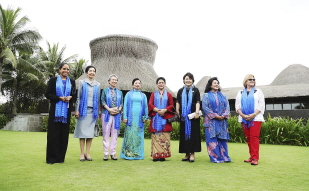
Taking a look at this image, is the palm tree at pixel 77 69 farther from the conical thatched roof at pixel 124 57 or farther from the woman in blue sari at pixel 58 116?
Result: the woman in blue sari at pixel 58 116

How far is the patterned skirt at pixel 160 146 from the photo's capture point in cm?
446

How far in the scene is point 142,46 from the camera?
1600 centimetres

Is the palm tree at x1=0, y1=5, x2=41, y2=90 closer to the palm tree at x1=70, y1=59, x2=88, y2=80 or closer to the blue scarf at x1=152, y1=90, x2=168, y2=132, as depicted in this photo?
the palm tree at x1=70, y1=59, x2=88, y2=80

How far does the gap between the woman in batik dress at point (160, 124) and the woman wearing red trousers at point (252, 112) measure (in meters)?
1.27

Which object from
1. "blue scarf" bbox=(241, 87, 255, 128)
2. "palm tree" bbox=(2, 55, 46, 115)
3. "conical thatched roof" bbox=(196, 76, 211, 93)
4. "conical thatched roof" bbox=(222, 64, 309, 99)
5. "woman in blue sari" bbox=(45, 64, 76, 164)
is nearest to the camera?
"woman in blue sari" bbox=(45, 64, 76, 164)

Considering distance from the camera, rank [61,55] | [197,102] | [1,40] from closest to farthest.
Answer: [197,102] → [1,40] → [61,55]

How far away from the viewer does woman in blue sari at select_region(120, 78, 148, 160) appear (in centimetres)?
462

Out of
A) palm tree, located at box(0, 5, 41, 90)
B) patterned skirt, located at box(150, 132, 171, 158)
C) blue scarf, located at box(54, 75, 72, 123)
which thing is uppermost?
palm tree, located at box(0, 5, 41, 90)

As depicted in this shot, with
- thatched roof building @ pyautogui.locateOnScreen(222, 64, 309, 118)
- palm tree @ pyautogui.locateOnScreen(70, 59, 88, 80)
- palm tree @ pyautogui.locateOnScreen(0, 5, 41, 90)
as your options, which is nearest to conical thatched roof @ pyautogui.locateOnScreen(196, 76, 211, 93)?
thatched roof building @ pyautogui.locateOnScreen(222, 64, 309, 118)

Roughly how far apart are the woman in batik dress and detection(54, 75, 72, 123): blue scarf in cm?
149

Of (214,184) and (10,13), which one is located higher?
(10,13)

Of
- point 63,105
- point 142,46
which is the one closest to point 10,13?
point 142,46

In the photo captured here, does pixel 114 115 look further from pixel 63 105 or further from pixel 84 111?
pixel 63 105

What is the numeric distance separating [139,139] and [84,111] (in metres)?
1.13
